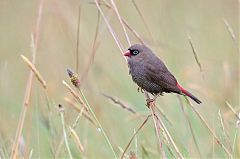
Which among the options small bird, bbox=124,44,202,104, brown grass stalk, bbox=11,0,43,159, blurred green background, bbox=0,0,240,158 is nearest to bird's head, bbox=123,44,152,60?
small bird, bbox=124,44,202,104

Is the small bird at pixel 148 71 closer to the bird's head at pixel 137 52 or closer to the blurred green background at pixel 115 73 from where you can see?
the bird's head at pixel 137 52

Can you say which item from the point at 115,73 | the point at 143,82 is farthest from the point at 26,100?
the point at 115,73

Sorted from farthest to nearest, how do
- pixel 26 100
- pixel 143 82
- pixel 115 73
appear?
pixel 115 73, pixel 143 82, pixel 26 100

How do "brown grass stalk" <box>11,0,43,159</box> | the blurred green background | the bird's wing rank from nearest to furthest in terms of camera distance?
"brown grass stalk" <box>11,0,43,159</box> < the bird's wing < the blurred green background

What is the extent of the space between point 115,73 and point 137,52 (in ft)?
6.01

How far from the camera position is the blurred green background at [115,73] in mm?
4586

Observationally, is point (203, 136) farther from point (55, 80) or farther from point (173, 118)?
point (55, 80)

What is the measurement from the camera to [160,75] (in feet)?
13.9

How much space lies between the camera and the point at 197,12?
7.49 meters

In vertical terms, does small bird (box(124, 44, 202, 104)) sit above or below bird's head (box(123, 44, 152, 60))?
below

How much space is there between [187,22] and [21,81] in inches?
74.4

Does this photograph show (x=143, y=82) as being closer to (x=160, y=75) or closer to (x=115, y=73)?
(x=160, y=75)

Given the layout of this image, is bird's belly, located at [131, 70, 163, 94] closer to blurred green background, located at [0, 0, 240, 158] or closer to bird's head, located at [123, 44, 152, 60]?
bird's head, located at [123, 44, 152, 60]

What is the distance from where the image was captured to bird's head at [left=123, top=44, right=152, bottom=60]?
4.23m
